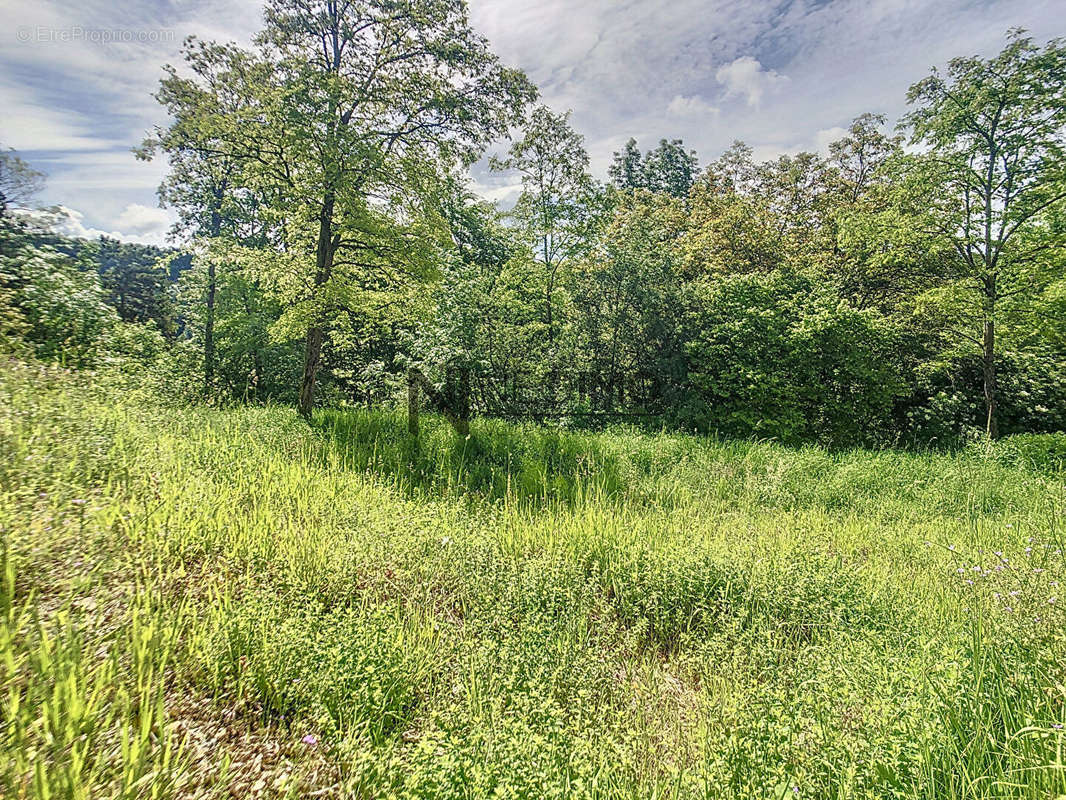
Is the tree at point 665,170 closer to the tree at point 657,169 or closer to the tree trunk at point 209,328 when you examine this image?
the tree at point 657,169

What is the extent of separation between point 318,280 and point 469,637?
7.69 m

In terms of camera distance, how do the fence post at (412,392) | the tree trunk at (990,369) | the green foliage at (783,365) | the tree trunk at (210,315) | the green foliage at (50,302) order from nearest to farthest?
1. the green foliage at (50,302)
2. the fence post at (412,392)
3. the tree trunk at (990,369)
4. the green foliage at (783,365)
5. the tree trunk at (210,315)

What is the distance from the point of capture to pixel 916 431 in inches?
496

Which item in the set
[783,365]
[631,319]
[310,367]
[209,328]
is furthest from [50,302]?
[783,365]

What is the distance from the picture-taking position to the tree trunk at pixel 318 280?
8.14 metres

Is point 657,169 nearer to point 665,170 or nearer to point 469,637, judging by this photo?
point 665,170

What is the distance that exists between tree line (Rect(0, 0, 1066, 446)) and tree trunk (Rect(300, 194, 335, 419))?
2.1 inches

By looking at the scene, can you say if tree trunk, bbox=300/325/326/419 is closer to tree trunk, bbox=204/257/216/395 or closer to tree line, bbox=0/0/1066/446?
tree line, bbox=0/0/1066/446

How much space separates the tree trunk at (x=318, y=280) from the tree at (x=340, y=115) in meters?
0.02

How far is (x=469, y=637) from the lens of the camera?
2.92 meters

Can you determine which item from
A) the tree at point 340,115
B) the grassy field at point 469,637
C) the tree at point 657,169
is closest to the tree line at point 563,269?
the tree at point 340,115

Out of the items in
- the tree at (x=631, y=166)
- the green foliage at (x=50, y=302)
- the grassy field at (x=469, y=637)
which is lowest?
the grassy field at (x=469, y=637)

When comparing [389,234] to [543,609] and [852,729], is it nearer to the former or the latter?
[543,609]

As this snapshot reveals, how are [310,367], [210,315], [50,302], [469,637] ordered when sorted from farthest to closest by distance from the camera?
1. [210,315]
2. [310,367]
3. [50,302]
4. [469,637]
